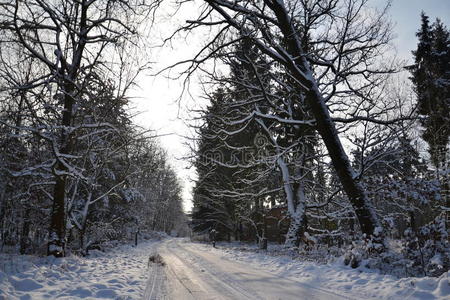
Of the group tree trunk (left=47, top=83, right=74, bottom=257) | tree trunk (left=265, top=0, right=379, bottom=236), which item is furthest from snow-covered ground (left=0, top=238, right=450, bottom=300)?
tree trunk (left=265, top=0, right=379, bottom=236)

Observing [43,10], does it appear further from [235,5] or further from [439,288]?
[439,288]

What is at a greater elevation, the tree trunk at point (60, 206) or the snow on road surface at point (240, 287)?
the tree trunk at point (60, 206)

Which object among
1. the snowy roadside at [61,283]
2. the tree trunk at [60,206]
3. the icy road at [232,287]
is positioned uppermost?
the tree trunk at [60,206]

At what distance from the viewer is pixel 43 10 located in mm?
8758

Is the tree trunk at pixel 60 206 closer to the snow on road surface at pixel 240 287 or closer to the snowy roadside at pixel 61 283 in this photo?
the snowy roadside at pixel 61 283

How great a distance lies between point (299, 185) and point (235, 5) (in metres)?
10.2

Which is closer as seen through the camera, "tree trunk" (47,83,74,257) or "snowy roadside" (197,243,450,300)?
"snowy roadside" (197,243,450,300)

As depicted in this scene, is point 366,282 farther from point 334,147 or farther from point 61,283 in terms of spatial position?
point 61,283

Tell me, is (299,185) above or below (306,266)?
above

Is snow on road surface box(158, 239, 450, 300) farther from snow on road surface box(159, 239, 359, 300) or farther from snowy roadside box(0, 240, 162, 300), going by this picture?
snowy roadside box(0, 240, 162, 300)

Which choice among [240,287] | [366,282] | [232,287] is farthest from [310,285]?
[232,287]

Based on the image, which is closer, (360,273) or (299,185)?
(360,273)

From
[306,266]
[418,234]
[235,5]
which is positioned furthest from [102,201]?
[418,234]

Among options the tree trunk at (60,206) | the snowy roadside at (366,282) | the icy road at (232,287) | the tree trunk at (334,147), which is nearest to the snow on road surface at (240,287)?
the icy road at (232,287)
